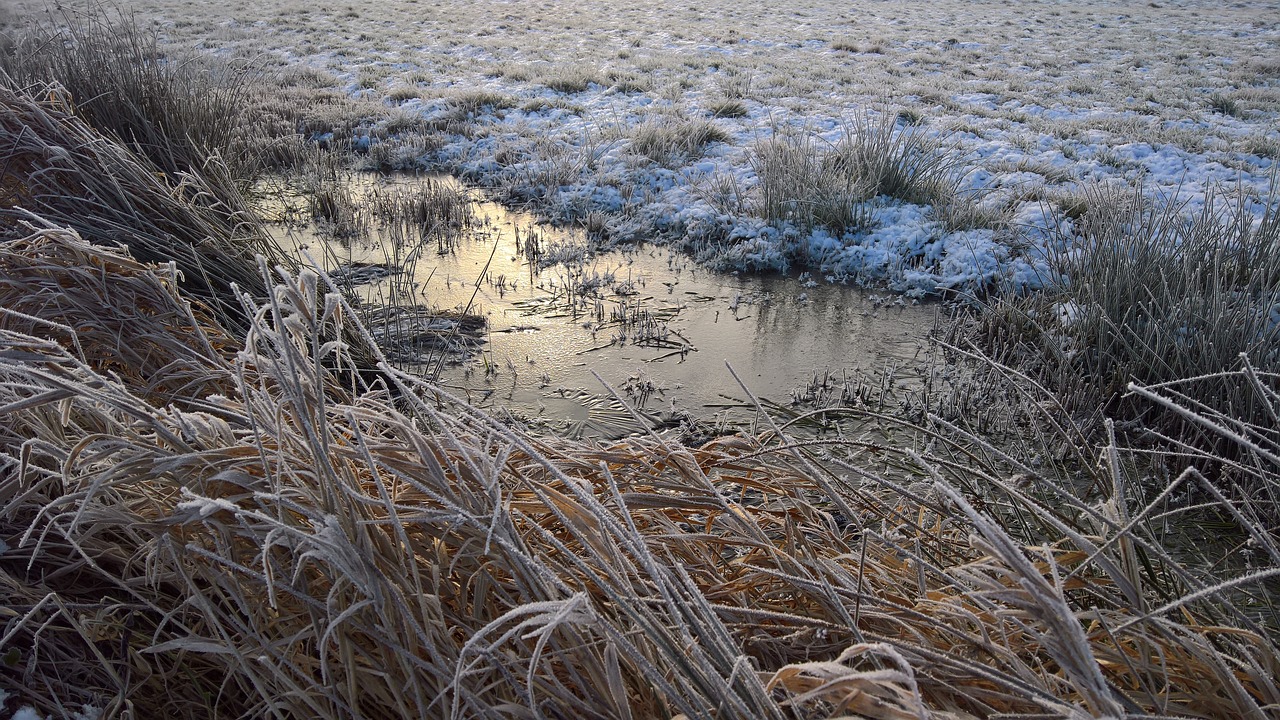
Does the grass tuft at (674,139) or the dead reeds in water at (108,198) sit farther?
the grass tuft at (674,139)

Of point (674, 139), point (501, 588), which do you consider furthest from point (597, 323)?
point (674, 139)

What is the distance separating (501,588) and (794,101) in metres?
9.68

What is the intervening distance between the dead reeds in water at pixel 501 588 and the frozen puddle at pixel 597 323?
199 centimetres

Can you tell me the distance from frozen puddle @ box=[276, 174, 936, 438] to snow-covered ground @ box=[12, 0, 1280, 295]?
1.70ft

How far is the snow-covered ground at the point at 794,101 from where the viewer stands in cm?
595

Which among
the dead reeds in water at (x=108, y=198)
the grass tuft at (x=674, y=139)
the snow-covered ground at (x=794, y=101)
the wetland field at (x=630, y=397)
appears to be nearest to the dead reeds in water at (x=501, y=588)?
the wetland field at (x=630, y=397)

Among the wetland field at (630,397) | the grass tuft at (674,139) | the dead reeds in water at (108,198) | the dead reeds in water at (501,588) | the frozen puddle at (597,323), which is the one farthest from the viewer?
the grass tuft at (674,139)

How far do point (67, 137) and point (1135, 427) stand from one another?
4.88 meters

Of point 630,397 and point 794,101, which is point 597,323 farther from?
point 794,101

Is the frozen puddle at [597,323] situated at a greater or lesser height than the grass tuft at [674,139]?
lesser

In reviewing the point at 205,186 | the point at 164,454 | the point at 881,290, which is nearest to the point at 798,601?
the point at 164,454

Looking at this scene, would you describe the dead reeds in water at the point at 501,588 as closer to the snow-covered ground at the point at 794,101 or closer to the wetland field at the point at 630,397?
the wetland field at the point at 630,397

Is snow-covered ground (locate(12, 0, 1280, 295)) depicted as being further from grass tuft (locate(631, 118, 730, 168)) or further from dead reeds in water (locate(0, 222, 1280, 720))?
dead reeds in water (locate(0, 222, 1280, 720))

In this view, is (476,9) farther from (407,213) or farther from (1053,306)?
(1053,306)
